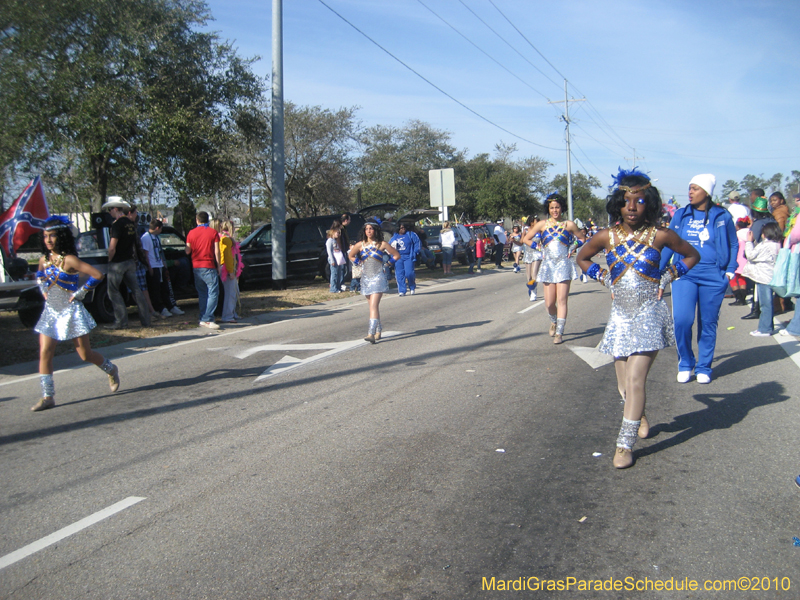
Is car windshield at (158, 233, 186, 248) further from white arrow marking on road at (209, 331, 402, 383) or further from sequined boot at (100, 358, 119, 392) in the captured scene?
sequined boot at (100, 358, 119, 392)

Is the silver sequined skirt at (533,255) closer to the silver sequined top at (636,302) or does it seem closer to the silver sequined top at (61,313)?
the silver sequined top at (636,302)

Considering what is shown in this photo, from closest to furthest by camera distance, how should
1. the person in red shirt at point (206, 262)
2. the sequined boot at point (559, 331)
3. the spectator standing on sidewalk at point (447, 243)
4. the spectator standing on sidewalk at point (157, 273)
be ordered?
the sequined boot at point (559, 331)
the person in red shirt at point (206, 262)
the spectator standing on sidewalk at point (157, 273)
the spectator standing on sidewalk at point (447, 243)

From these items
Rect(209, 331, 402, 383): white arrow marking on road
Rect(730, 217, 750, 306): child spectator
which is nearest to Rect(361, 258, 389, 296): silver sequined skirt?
Rect(209, 331, 402, 383): white arrow marking on road

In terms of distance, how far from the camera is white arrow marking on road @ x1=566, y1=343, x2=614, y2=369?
24.6ft

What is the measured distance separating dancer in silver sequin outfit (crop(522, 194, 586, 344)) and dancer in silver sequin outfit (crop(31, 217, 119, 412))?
5420 millimetres

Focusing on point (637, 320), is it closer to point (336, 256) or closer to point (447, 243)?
point (336, 256)

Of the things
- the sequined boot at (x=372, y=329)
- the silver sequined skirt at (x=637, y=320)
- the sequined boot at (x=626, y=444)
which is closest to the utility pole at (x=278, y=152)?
the sequined boot at (x=372, y=329)

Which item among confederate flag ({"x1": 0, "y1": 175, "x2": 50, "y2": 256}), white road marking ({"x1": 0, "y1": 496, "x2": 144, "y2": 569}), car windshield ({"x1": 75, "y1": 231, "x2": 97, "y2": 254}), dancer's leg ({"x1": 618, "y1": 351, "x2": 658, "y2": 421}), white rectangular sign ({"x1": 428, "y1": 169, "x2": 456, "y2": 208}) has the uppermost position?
white rectangular sign ({"x1": 428, "y1": 169, "x2": 456, "y2": 208})

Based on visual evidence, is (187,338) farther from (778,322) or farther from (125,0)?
(125,0)

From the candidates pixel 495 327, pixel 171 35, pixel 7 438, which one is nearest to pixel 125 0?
pixel 171 35

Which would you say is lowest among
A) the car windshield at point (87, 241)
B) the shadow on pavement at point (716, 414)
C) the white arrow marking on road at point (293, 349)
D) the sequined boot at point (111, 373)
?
the shadow on pavement at point (716, 414)

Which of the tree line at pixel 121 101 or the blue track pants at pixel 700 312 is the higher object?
the tree line at pixel 121 101

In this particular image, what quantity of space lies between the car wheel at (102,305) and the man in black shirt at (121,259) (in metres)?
0.48

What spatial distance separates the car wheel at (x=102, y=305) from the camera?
11625 mm
